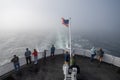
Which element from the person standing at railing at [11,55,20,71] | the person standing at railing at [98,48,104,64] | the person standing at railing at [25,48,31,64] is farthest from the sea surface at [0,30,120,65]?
the person standing at railing at [98,48,104,64]

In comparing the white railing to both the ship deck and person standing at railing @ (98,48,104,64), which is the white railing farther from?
person standing at railing @ (98,48,104,64)

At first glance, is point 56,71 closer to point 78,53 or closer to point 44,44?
point 78,53

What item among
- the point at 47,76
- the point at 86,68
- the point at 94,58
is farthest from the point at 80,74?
the point at 94,58

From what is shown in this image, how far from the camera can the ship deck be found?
889 centimetres

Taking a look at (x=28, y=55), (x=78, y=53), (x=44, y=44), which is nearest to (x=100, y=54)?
(x=78, y=53)

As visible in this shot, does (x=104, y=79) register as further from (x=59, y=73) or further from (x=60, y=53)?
(x=60, y=53)

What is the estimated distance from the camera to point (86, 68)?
10.4 meters

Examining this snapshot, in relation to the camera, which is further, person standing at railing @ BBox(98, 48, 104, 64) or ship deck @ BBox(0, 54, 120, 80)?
person standing at railing @ BBox(98, 48, 104, 64)

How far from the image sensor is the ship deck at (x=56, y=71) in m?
8.89

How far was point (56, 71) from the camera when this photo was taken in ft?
32.2

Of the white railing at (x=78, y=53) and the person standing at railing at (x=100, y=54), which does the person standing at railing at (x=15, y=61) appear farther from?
the person standing at railing at (x=100, y=54)

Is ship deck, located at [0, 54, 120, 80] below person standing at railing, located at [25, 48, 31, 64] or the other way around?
below

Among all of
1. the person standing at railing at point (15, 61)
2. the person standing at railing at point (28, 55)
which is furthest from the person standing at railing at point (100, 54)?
the person standing at railing at point (15, 61)

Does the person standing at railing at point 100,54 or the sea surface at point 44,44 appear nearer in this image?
the person standing at railing at point 100,54
